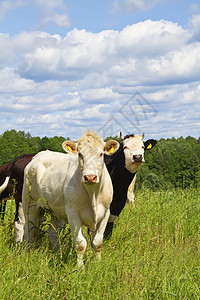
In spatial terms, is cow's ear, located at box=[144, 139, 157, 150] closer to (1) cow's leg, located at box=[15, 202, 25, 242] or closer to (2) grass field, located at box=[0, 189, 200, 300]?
(2) grass field, located at box=[0, 189, 200, 300]

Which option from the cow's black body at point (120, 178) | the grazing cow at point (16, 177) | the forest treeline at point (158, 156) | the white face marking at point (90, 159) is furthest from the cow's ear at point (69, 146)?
the forest treeline at point (158, 156)

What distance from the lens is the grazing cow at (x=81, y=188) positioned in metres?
4.56

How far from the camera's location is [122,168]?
640cm

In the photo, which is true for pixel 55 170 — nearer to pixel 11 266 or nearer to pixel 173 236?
pixel 11 266

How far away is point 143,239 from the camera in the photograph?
5762 millimetres

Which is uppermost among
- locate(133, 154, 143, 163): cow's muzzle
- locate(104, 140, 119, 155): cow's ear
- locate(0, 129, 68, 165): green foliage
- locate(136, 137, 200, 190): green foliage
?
locate(0, 129, 68, 165): green foliage

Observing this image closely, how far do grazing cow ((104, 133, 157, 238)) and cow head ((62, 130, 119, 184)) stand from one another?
4.61ft

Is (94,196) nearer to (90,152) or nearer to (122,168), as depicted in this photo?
(90,152)

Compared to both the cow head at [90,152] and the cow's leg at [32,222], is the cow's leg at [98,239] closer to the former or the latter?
the cow head at [90,152]

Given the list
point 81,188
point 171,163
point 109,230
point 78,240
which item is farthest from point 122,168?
point 171,163

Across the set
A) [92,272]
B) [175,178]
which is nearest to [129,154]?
[92,272]

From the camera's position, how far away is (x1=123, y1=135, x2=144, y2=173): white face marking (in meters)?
6.08

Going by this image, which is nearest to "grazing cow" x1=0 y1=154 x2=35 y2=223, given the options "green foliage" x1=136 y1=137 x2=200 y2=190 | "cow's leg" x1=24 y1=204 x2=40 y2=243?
"cow's leg" x1=24 y1=204 x2=40 y2=243

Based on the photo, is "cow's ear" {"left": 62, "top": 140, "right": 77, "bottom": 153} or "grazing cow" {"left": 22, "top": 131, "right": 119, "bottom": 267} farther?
"cow's ear" {"left": 62, "top": 140, "right": 77, "bottom": 153}
